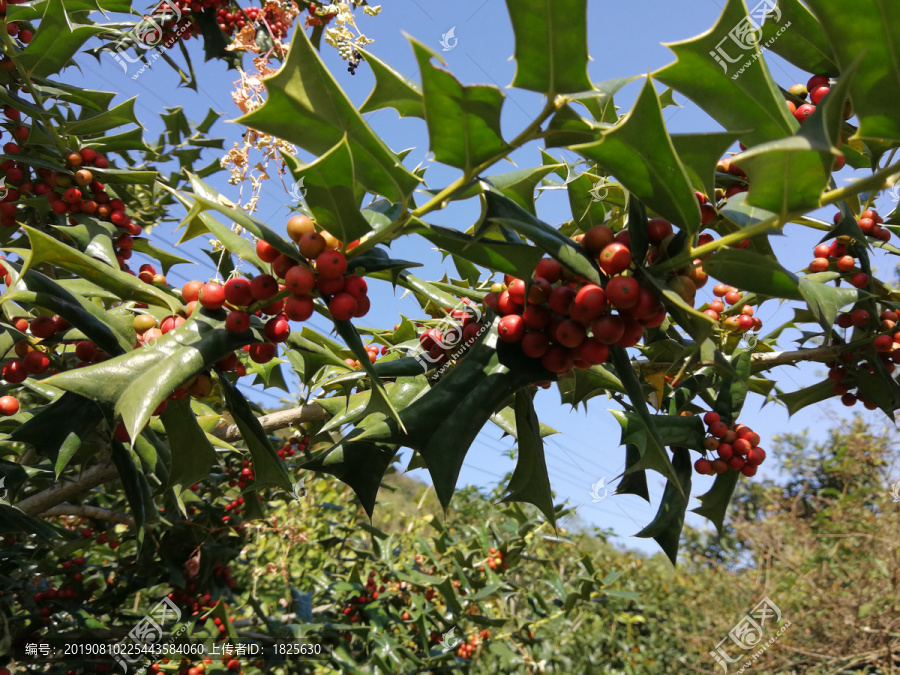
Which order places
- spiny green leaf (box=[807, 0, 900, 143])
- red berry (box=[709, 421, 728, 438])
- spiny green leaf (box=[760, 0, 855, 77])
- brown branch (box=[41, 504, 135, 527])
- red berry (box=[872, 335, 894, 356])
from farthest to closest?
brown branch (box=[41, 504, 135, 527]), red berry (box=[872, 335, 894, 356]), red berry (box=[709, 421, 728, 438]), spiny green leaf (box=[760, 0, 855, 77]), spiny green leaf (box=[807, 0, 900, 143])

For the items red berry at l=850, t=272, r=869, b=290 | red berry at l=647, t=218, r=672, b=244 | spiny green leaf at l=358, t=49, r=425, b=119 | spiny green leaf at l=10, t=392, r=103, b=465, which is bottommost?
spiny green leaf at l=10, t=392, r=103, b=465

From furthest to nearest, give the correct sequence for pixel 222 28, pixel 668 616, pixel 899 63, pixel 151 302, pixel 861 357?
1. pixel 668 616
2. pixel 222 28
3. pixel 861 357
4. pixel 151 302
5. pixel 899 63

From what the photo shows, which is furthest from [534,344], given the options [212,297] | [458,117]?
[212,297]

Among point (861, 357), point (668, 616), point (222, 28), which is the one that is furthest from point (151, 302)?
point (668, 616)

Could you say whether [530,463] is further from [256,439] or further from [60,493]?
[60,493]

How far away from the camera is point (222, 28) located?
13.1 ft

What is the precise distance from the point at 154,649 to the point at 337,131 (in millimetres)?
3144

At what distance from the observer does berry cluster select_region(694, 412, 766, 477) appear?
5.38 ft

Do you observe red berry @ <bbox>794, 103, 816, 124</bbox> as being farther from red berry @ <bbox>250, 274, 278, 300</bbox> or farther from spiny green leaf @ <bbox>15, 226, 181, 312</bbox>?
spiny green leaf @ <bbox>15, 226, 181, 312</bbox>

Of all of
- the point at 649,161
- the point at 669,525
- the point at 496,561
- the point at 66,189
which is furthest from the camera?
the point at 496,561

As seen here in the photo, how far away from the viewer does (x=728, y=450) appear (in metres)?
1.64

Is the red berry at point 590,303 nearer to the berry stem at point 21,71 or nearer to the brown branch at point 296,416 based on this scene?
the brown branch at point 296,416

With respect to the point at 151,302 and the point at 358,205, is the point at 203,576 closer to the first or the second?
the point at 151,302

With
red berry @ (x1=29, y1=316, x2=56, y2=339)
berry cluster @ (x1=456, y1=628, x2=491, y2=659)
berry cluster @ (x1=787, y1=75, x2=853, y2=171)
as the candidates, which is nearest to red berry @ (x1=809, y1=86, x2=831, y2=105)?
berry cluster @ (x1=787, y1=75, x2=853, y2=171)
